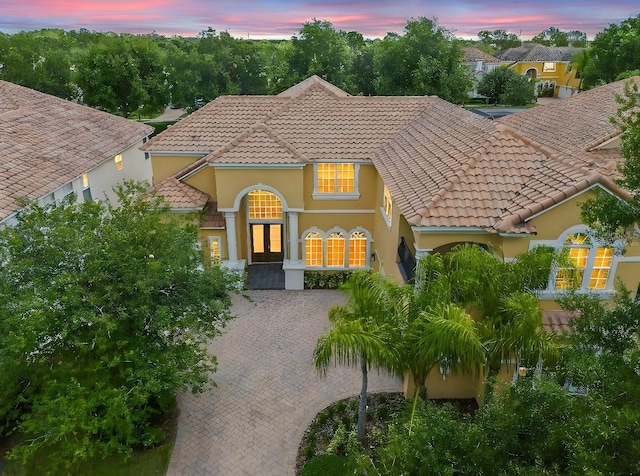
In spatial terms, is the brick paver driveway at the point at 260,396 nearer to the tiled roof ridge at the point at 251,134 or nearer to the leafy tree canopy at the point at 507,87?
the tiled roof ridge at the point at 251,134

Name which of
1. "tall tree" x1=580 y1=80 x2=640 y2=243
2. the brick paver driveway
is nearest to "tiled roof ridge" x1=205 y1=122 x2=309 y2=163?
the brick paver driveway

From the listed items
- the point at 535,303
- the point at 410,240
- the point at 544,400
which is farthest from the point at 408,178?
the point at 544,400

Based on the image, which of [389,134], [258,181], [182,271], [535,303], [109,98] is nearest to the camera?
[535,303]

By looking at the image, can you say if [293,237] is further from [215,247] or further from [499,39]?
[499,39]

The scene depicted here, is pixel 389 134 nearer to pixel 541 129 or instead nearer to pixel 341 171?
pixel 341 171

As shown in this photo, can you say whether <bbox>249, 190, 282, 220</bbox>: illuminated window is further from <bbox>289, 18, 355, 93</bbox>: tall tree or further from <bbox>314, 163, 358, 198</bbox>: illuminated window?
<bbox>289, 18, 355, 93</bbox>: tall tree
